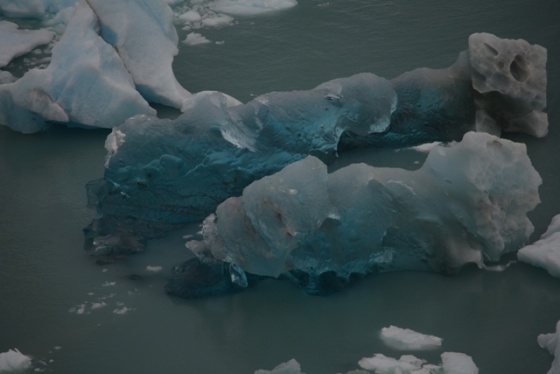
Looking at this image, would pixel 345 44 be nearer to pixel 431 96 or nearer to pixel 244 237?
pixel 431 96

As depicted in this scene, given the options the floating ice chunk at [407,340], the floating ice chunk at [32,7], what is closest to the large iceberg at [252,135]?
the floating ice chunk at [407,340]

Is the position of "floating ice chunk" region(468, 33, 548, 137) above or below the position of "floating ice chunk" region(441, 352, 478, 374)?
above

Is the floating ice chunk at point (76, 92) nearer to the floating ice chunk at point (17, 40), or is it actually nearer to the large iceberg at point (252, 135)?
the large iceberg at point (252, 135)

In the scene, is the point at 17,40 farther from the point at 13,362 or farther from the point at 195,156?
the point at 13,362

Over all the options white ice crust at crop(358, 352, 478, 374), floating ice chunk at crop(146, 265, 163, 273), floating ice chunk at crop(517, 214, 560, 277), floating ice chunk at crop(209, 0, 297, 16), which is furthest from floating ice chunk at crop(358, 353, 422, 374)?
floating ice chunk at crop(209, 0, 297, 16)

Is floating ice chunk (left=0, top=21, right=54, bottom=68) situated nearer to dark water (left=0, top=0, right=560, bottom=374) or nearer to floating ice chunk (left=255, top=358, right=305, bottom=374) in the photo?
dark water (left=0, top=0, right=560, bottom=374)

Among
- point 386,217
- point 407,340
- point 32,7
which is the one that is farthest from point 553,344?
point 32,7

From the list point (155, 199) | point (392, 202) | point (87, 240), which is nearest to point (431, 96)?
point (392, 202)
